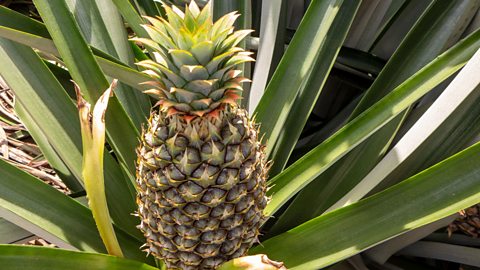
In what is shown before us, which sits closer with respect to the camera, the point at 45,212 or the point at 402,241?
the point at 45,212

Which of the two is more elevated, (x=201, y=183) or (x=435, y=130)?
(x=435, y=130)

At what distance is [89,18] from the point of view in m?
1.24

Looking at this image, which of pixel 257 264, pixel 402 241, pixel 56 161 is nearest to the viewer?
pixel 257 264

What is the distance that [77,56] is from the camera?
108 cm

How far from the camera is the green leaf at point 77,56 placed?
1.07 metres

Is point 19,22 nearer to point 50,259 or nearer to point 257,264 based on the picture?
point 50,259

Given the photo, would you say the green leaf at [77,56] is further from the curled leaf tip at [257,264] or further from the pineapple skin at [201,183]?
the curled leaf tip at [257,264]

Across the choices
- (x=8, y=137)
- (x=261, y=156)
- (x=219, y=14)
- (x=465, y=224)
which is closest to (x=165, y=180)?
(x=261, y=156)

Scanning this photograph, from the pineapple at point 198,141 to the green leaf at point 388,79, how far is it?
0.22 meters

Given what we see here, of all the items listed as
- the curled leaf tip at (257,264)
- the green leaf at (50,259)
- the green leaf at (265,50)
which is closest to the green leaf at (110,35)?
the green leaf at (265,50)

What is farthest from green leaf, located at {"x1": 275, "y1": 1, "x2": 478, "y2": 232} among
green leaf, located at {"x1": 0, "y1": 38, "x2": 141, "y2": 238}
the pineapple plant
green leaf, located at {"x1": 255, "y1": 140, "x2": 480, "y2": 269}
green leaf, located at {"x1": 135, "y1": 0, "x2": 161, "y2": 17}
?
green leaf, located at {"x1": 135, "y1": 0, "x2": 161, "y2": 17}

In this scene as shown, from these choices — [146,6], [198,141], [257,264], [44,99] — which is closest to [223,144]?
[198,141]

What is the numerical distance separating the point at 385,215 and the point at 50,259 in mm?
558

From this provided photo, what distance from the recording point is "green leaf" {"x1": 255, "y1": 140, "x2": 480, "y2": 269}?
0.90 meters
